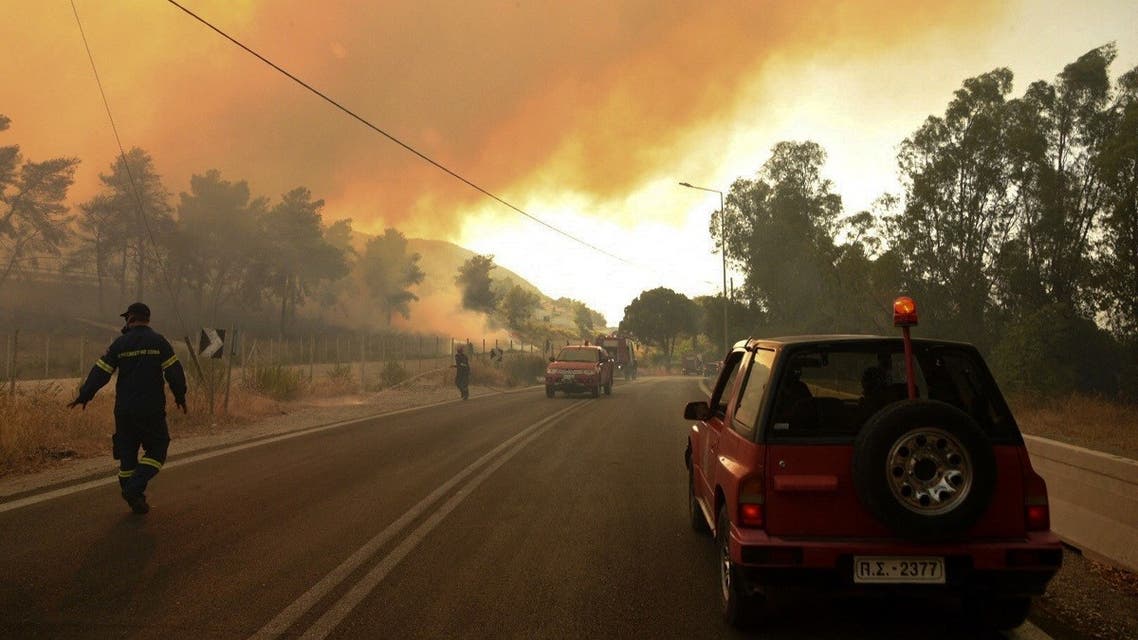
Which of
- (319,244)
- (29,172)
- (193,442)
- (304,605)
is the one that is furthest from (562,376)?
(319,244)

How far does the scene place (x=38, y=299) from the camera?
75.6 m

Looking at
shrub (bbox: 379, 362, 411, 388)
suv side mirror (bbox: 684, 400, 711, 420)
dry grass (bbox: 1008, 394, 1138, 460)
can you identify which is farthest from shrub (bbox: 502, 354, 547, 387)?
suv side mirror (bbox: 684, 400, 711, 420)

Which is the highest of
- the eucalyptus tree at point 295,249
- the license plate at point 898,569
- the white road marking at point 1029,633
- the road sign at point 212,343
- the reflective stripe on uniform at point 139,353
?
the eucalyptus tree at point 295,249

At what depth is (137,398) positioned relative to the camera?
A: 301 inches

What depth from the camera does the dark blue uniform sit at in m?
7.50

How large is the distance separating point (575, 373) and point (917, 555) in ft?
79.5

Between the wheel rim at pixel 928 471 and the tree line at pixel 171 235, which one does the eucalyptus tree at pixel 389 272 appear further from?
the wheel rim at pixel 928 471

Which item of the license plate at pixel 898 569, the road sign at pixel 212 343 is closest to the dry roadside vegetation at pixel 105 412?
the road sign at pixel 212 343

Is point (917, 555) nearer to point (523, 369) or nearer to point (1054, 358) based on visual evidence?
point (1054, 358)

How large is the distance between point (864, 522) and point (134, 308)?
277 inches

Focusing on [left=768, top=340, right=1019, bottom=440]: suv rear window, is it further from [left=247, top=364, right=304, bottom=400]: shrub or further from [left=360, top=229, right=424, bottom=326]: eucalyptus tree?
[left=360, top=229, right=424, bottom=326]: eucalyptus tree

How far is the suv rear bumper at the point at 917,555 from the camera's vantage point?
12.9 ft

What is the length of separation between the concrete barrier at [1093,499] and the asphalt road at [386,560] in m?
1.68

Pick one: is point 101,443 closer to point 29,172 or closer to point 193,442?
point 193,442
